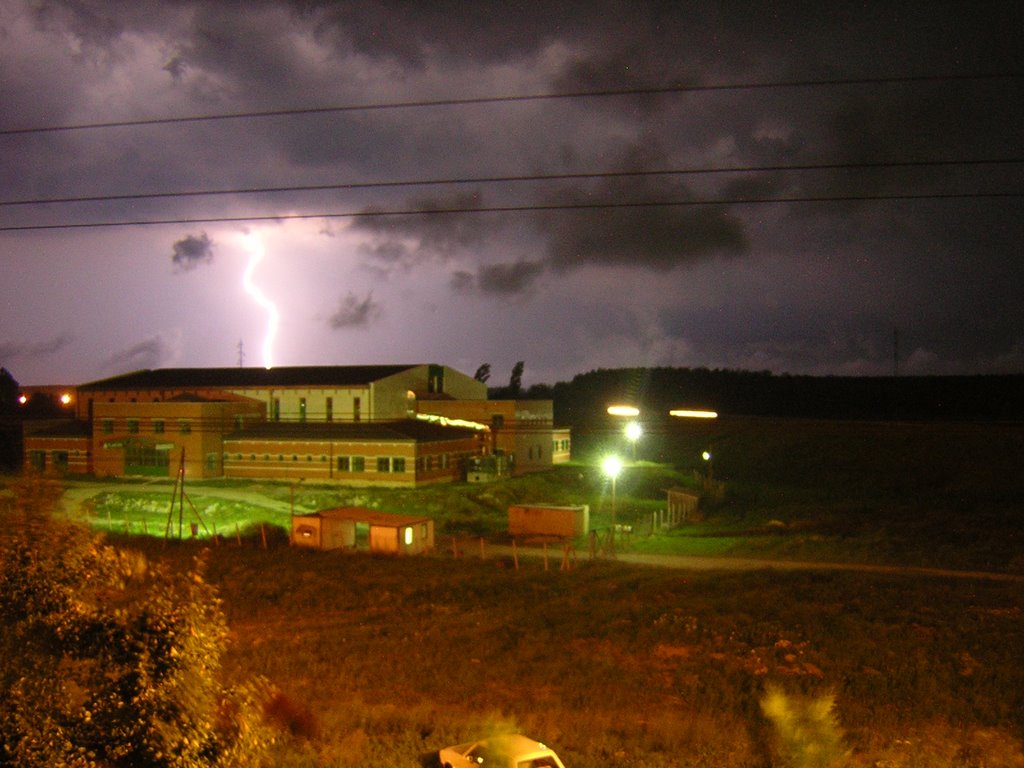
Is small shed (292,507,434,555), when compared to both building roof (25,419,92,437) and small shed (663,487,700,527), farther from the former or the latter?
building roof (25,419,92,437)

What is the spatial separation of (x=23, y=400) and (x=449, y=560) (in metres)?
61.4

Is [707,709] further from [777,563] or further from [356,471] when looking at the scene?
[356,471]

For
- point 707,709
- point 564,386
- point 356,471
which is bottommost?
point 707,709

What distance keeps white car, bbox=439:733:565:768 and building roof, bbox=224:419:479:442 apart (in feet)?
106

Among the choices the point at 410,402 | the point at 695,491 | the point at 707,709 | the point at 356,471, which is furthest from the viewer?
the point at 410,402

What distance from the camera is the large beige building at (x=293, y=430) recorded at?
1658 inches

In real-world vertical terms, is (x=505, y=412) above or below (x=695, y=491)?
above

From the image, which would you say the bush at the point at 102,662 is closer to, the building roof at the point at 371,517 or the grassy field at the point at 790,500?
the grassy field at the point at 790,500

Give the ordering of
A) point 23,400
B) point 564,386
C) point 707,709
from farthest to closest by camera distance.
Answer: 1. point 564,386
2. point 23,400
3. point 707,709

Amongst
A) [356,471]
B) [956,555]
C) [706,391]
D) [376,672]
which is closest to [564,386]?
[706,391]

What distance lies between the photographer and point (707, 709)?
38.7 feet

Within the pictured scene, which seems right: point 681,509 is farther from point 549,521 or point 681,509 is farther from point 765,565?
point 765,565

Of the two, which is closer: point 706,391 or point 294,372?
point 294,372

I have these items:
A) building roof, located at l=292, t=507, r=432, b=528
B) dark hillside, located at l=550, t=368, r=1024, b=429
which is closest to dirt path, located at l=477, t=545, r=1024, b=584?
building roof, located at l=292, t=507, r=432, b=528
